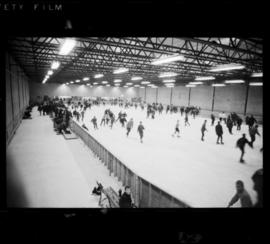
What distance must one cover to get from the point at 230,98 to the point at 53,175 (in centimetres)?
3124

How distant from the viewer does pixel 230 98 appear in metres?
31.7

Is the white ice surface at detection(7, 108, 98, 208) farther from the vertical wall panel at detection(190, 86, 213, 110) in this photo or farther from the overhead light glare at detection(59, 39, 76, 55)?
the vertical wall panel at detection(190, 86, 213, 110)

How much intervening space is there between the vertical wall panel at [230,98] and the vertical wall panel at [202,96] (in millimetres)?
1565

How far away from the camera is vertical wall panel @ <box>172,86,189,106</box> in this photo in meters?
41.7

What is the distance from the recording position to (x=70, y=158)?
383 inches

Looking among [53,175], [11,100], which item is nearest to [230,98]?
[11,100]

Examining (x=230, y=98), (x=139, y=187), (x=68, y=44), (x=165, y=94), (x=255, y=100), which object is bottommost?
(x=139, y=187)

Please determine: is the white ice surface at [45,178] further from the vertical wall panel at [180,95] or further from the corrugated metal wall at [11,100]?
the vertical wall panel at [180,95]

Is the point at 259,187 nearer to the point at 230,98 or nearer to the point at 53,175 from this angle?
the point at 53,175

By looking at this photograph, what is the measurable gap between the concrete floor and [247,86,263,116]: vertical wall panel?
2601cm

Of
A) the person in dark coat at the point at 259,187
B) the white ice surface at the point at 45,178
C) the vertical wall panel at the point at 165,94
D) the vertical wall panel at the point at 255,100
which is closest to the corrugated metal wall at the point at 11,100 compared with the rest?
the white ice surface at the point at 45,178
